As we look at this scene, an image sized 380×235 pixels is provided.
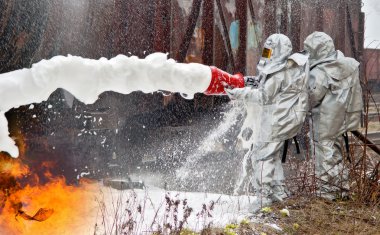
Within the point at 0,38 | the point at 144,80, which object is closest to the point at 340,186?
the point at 144,80

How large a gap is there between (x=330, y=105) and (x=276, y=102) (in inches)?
28.8

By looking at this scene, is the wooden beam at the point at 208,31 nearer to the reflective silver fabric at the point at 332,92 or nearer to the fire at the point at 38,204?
the reflective silver fabric at the point at 332,92

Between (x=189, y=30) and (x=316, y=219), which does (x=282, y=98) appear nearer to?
(x=316, y=219)

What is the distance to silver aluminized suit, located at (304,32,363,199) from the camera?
5.48m

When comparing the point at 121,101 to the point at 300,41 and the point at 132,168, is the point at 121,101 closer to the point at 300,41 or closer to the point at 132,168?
the point at 132,168

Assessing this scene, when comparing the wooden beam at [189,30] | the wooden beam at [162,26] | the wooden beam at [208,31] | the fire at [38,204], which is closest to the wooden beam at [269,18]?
the wooden beam at [208,31]

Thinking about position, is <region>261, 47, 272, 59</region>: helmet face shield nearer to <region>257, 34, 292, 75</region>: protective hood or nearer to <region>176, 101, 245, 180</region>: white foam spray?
<region>257, 34, 292, 75</region>: protective hood

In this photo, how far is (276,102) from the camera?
524cm

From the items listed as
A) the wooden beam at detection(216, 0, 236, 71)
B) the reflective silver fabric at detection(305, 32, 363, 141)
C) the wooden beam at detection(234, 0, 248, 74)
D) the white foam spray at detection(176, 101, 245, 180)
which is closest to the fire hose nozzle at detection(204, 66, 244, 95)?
the reflective silver fabric at detection(305, 32, 363, 141)

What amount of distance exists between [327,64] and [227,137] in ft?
9.18

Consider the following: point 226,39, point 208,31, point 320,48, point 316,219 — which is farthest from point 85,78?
point 226,39

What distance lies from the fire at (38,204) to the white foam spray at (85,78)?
0.75m

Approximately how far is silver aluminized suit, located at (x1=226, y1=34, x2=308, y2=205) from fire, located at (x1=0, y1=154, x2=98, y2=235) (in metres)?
1.98

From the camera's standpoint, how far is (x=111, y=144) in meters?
6.43
